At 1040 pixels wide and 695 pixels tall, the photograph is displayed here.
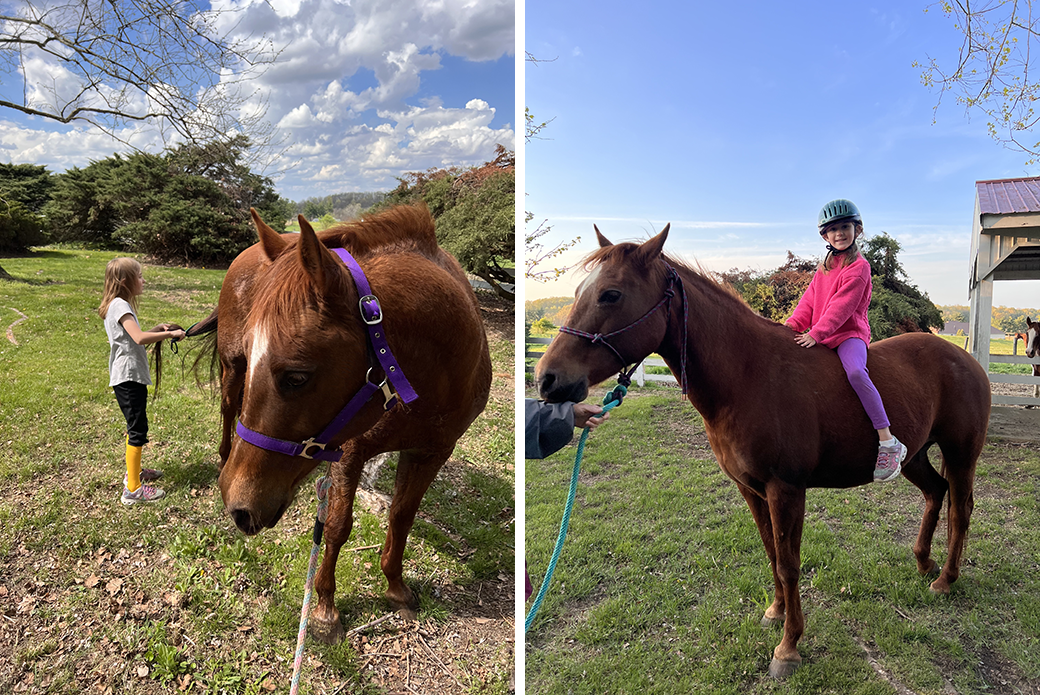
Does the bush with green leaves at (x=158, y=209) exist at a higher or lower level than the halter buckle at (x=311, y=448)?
higher

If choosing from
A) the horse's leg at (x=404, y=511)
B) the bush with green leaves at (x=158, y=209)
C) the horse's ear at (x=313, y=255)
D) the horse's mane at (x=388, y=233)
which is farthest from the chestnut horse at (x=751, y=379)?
the bush with green leaves at (x=158, y=209)

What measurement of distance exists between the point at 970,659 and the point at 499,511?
2968 millimetres

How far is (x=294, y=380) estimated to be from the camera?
1.44 metres

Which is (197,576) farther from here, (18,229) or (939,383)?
(18,229)

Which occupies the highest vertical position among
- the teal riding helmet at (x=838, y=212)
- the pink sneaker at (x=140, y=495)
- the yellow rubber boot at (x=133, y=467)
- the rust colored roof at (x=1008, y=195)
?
the rust colored roof at (x=1008, y=195)

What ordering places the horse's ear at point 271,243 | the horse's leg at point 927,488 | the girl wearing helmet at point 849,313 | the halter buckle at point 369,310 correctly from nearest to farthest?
the halter buckle at point 369,310
the horse's ear at point 271,243
the girl wearing helmet at point 849,313
the horse's leg at point 927,488

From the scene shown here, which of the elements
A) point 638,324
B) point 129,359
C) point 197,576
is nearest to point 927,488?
point 638,324

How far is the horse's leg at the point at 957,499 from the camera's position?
3.20 metres

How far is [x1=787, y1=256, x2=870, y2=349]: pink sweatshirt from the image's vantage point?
8.02 feet

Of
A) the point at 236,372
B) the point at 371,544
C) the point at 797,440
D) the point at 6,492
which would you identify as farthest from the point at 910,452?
the point at 6,492

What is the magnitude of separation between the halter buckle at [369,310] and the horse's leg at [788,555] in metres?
2.11

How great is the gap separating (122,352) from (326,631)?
268 cm

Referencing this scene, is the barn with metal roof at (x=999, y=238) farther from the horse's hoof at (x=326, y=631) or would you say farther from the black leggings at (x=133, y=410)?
the black leggings at (x=133, y=410)

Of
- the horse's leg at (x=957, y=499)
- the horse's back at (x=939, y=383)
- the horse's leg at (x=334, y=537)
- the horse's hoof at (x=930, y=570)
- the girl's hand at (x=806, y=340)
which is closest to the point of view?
the horse's leg at (x=334, y=537)
